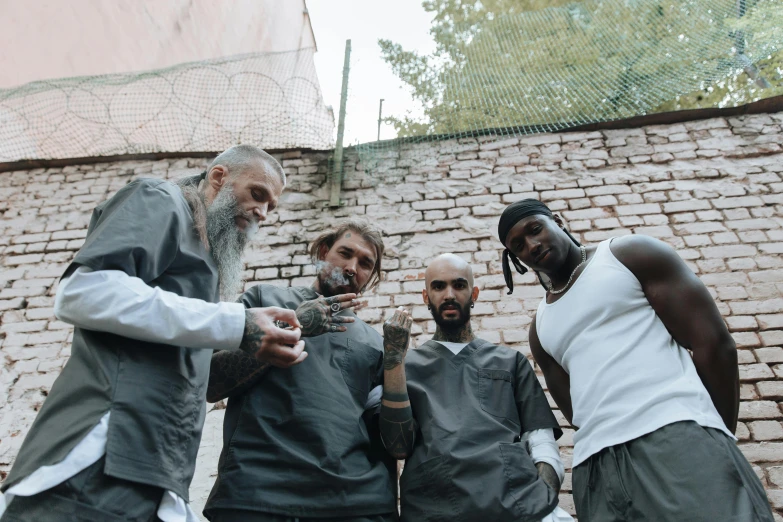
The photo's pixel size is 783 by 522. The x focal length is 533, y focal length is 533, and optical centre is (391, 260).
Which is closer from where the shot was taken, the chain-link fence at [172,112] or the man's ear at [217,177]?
the man's ear at [217,177]

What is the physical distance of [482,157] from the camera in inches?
163

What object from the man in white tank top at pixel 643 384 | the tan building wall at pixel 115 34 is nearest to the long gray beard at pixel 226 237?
the man in white tank top at pixel 643 384

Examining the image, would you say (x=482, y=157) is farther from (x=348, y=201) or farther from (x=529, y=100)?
(x=348, y=201)

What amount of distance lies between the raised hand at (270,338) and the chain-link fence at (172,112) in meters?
3.15

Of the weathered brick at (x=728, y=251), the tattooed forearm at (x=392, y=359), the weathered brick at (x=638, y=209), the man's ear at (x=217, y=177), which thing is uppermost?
the weathered brick at (x=638, y=209)

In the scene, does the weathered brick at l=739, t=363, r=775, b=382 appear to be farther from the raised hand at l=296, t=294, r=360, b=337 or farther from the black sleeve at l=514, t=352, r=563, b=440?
the raised hand at l=296, t=294, r=360, b=337

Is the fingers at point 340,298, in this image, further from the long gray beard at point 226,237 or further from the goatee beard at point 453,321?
the goatee beard at point 453,321

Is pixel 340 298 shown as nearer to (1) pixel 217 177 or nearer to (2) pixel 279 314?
(2) pixel 279 314

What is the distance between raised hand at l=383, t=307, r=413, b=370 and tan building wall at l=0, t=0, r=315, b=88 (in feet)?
15.1

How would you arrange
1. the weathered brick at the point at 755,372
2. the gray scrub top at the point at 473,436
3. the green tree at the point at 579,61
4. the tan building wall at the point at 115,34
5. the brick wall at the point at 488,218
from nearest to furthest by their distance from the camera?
the gray scrub top at the point at 473,436
the weathered brick at the point at 755,372
the brick wall at the point at 488,218
the green tree at the point at 579,61
the tan building wall at the point at 115,34

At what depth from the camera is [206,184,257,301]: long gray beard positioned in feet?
5.82

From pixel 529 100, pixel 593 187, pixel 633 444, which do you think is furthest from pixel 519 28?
pixel 633 444

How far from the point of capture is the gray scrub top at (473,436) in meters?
1.74

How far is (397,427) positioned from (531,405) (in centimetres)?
55
